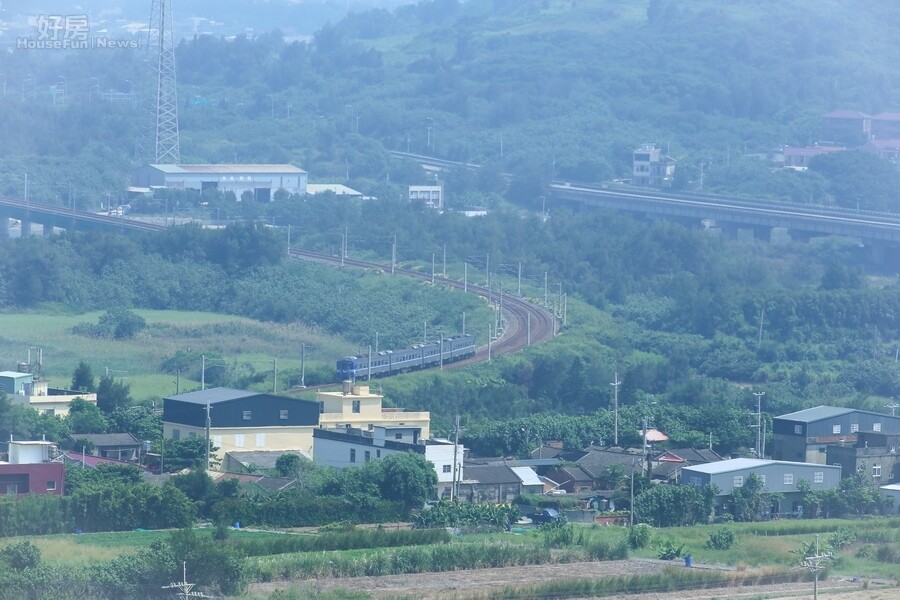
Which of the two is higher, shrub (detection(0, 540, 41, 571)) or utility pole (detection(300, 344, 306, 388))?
shrub (detection(0, 540, 41, 571))

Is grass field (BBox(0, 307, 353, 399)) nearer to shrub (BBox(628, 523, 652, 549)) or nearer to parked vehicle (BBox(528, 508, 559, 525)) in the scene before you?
parked vehicle (BBox(528, 508, 559, 525))

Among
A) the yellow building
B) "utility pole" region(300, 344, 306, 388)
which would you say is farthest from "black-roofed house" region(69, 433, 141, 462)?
"utility pole" region(300, 344, 306, 388)

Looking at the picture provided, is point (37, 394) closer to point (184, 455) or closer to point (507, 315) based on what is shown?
point (184, 455)

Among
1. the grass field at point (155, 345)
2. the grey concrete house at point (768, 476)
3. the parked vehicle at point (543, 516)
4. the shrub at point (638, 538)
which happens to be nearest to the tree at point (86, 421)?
the grass field at point (155, 345)

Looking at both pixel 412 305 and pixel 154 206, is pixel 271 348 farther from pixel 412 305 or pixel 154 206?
pixel 154 206

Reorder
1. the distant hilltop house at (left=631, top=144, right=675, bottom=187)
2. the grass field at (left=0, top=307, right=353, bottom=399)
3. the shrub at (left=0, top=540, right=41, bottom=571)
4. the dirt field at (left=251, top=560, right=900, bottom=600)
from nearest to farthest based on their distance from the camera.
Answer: the shrub at (left=0, top=540, right=41, bottom=571) → the dirt field at (left=251, top=560, right=900, bottom=600) → the grass field at (left=0, top=307, right=353, bottom=399) → the distant hilltop house at (left=631, top=144, right=675, bottom=187)

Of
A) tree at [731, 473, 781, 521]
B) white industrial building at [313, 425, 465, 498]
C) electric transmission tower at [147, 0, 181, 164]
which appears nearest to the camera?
tree at [731, 473, 781, 521]

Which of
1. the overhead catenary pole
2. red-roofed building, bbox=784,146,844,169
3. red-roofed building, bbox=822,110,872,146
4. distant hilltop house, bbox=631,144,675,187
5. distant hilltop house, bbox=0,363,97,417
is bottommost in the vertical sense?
distant hilltop house, bbox=0,363,97,417
